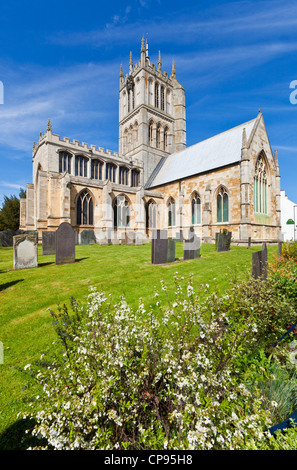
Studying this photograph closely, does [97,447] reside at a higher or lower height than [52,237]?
lower

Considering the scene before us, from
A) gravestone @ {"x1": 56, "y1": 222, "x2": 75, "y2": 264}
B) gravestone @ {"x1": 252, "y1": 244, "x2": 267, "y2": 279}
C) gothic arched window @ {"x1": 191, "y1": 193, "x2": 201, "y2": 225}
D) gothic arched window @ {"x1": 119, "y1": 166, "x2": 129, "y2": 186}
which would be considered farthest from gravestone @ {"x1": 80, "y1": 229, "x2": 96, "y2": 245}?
gravestone @ {"x1": 252, "y1": 244, "x2": 267, "y2": 279}

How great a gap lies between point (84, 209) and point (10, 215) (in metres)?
21.6

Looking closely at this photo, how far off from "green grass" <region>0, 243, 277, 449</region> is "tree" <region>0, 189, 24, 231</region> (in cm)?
3212

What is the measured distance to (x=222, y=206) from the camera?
2262 cm

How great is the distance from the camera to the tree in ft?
116

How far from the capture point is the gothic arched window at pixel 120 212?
24.5 m

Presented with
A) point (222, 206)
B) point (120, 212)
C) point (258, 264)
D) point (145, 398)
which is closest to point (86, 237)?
point (120, 212)

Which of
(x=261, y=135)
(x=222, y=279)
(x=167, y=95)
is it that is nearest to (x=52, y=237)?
(x=222, y=279)

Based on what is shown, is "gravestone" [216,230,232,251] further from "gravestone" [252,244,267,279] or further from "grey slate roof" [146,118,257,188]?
"grey slate roof" [146,118,257,188]

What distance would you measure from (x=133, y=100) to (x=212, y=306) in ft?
137

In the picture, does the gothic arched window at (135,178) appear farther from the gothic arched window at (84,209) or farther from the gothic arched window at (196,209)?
the gothic arched window at (84,209)

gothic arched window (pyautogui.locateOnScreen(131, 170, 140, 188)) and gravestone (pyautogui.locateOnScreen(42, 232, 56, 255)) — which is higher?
gothic arched window (pyautogui.locateOnScreen(131, 170, 140, 188))

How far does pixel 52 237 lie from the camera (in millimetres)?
12742
